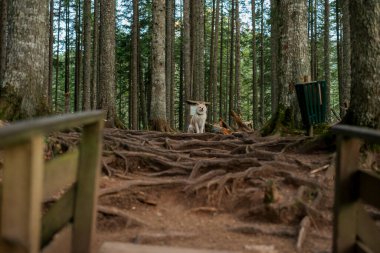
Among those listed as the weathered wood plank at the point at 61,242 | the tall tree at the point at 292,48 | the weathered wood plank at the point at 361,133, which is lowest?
the weathered wood plank at the point at 61,242

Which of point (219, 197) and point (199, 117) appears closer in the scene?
point (219, 197)

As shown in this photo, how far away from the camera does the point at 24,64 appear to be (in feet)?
26.6

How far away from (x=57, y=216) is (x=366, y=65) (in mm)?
5631

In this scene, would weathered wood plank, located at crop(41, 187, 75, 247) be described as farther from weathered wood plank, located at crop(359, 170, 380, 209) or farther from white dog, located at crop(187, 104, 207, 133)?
white dog, located at crop(187, 104, 207, 133)

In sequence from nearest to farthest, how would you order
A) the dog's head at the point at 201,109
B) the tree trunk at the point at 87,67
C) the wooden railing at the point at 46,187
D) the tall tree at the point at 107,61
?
1. the wooden railing at the point at 46,187
2. the tall tree at the point at 107,61
3. the dog's head at the point at 201,109
4. the tree trunk at the point at 87,67

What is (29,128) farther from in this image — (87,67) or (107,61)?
(87,67)

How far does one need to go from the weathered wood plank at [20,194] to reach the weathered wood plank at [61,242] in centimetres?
89

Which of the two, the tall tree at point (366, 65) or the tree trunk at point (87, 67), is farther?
the tree trunk at point (87, 67)

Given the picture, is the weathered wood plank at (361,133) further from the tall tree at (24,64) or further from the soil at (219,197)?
the tall tree at (24,64)

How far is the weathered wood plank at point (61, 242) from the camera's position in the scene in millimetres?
3157

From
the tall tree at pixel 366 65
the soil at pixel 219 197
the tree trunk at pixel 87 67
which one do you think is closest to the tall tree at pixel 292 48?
the soil at pixel 219 197

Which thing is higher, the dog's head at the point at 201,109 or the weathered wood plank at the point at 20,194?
the dog's head at the point at 201,109

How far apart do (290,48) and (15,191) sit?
9.66 m

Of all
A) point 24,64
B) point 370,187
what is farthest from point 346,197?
point 24,64
